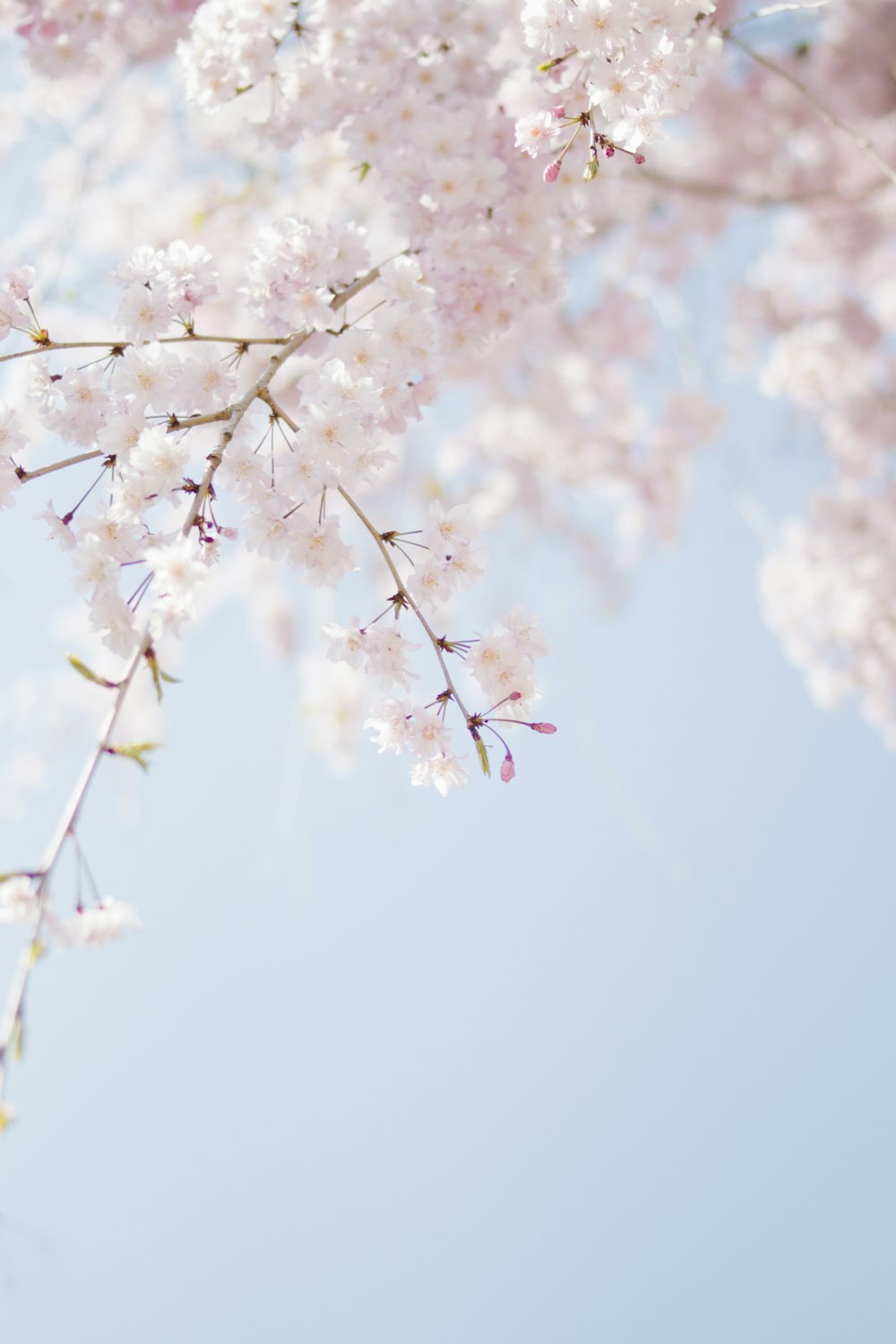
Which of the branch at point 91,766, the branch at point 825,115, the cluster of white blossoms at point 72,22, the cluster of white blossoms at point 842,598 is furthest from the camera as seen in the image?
the cluster of white blossoms at point 842,598

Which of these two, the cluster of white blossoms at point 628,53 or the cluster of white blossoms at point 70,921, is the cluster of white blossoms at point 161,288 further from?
the cluster of white blossoms at point 70,921

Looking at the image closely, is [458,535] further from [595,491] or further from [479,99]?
[595,491]

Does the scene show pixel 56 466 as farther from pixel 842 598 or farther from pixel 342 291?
pixel 842 598

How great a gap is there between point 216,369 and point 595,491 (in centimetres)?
340

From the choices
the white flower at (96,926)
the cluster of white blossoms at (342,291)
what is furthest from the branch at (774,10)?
the white flower at (96,926)

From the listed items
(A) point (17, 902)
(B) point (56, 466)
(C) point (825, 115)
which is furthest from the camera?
(C) point (825, 115)

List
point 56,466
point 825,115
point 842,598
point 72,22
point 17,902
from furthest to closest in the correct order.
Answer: point 842,598, point 72,22, point 825,115, point 17,902, point 56,466

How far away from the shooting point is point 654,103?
1202 mm

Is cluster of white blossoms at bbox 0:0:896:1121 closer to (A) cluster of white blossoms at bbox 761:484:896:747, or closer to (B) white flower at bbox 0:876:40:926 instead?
(B) white flower at bbox 0:876:40:926

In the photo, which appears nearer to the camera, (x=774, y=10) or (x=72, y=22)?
(x=774, y=10)

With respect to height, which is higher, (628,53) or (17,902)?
(628,53)

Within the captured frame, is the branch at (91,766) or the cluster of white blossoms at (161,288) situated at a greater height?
the cluster of white blossoms at (161,288)

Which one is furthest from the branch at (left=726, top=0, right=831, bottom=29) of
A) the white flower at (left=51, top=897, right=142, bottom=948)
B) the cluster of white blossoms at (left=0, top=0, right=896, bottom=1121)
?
the white flower at (left=51, top=897, right=142, bottom=948)

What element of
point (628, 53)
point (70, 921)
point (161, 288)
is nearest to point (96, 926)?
point (70, 921)
